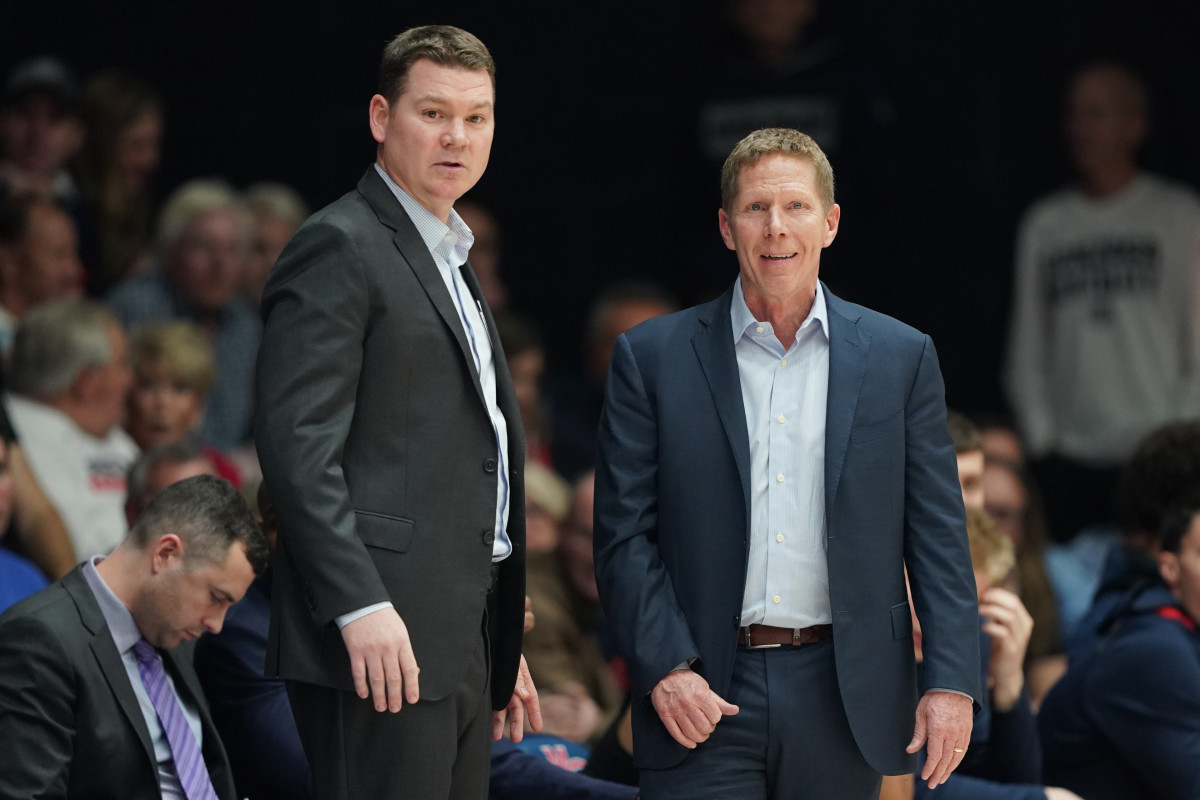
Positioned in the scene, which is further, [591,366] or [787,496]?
[591,366]

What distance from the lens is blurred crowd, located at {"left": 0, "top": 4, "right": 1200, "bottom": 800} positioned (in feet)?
14.4

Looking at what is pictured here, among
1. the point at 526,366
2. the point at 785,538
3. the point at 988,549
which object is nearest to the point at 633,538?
the point at 785,538

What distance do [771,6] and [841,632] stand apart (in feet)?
13.0

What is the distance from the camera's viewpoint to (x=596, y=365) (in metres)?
6.43

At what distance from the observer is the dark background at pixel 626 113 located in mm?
6895

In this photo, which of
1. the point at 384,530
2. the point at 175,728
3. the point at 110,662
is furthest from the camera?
the point at 175,728

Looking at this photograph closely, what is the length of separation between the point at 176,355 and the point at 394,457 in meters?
3.05

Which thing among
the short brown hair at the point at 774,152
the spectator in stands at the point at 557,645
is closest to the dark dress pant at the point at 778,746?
the short brown hair at the point at 774,152

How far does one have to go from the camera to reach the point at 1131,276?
251 inches

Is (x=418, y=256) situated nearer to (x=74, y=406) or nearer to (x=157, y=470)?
(x=157, y=470)

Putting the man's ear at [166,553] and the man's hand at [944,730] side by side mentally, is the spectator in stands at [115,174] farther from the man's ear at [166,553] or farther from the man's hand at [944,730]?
the man's hand at [944,730]

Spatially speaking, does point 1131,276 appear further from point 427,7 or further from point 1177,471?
point 427,7

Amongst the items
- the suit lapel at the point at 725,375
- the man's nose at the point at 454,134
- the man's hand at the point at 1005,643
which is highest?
the man's nose at the point at 454,134

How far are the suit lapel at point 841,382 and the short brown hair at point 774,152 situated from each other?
0.20 metres
